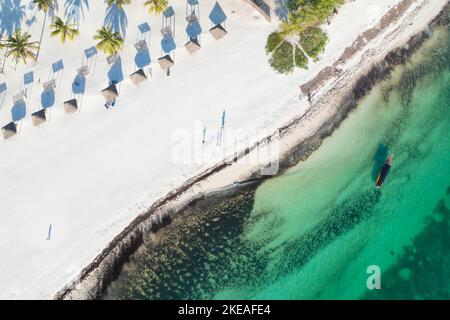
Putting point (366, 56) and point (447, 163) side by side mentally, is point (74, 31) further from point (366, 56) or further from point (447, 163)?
point (447, 163)

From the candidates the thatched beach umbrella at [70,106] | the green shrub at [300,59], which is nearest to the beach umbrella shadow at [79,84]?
the thatched beach umbrella at [70,106]

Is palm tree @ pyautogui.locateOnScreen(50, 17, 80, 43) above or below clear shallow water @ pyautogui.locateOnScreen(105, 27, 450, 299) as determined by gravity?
above

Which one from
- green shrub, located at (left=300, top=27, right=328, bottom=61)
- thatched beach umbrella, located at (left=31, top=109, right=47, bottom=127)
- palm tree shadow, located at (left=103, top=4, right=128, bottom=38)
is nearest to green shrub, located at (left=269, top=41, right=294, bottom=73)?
green shrub, located at (left=300, top=27, right=328, bottom=61)

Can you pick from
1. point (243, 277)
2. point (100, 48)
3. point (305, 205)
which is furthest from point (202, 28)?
point (243, 277)

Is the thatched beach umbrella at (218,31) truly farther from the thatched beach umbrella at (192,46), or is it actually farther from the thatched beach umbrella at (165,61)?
the thatched beach umbrella at (165,61)

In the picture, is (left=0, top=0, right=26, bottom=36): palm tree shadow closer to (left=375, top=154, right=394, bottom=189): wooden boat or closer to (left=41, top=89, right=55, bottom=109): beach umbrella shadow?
(left=41, top=89, right=55, bottom=109): beach umbrella shadow
